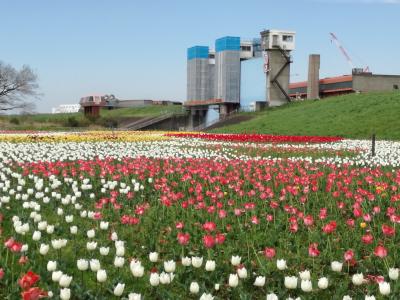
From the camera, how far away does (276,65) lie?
74750mm

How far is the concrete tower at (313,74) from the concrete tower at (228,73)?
36.3ft

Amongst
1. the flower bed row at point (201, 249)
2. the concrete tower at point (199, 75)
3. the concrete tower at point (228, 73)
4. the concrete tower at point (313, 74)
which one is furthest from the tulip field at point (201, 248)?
the concrete tower at point (199, 75)

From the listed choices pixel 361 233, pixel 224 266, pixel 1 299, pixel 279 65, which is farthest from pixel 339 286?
pixel 279 65

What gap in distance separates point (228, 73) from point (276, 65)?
9119 millimetres

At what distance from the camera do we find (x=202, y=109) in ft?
278

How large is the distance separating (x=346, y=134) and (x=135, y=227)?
31368mm

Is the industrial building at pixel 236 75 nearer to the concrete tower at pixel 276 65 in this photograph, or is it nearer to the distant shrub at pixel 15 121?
the concrete tower at pixel 276 65

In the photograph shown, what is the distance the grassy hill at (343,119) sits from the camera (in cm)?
3684

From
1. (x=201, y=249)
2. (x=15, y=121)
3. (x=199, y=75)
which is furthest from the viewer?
(x=199, y=75)

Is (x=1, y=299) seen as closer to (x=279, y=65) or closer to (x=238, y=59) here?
(x=279, y=65)

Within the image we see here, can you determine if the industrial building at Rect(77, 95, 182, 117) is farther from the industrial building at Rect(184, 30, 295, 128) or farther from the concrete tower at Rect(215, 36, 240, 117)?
the concrete tower at Rect(215, 36, 240, 117)

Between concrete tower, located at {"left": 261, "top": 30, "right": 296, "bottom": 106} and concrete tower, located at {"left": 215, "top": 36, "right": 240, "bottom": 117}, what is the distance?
7203mm

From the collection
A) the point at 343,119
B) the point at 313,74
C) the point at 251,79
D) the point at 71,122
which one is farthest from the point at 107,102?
the point at 343,119

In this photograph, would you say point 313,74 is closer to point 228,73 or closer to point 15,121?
point 228,73
